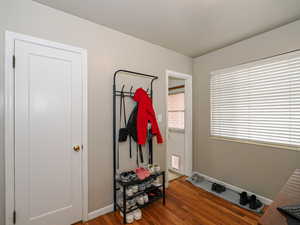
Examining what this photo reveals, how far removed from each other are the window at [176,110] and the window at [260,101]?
0.78m

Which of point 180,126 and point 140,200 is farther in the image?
point 180,126

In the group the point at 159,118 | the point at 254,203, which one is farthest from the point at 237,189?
the point at 159,118

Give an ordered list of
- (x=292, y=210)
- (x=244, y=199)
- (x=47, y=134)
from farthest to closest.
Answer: (x=244, y=199), (x=47, y=134), (x=292, y=210)

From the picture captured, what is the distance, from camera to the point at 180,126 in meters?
3.50

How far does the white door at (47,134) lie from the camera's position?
1479mm

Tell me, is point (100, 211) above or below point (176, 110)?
below

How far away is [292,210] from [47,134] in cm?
214

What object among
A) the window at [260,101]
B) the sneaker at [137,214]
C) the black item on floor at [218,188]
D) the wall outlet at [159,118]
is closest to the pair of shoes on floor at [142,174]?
the sneaker at [137,214]

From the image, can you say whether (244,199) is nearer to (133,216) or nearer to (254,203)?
(254,203)

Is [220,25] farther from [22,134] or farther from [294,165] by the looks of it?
[22,134]

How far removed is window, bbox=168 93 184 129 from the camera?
3482 mm

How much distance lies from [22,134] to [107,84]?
1106 millimetres

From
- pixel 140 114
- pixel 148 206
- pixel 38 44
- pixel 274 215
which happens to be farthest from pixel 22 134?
pixel 274 215

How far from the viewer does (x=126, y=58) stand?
7.24 feet
